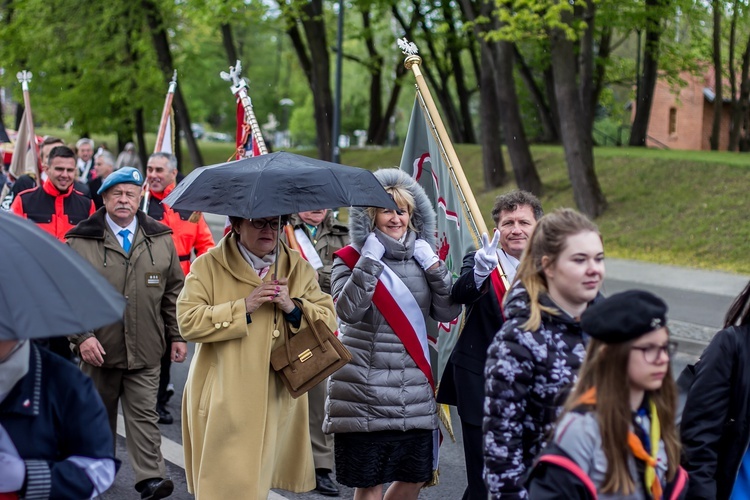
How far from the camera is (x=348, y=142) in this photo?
7169 cm

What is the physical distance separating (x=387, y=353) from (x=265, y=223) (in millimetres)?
857

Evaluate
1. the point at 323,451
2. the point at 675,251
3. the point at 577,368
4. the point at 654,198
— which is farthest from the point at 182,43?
the point at 577,368

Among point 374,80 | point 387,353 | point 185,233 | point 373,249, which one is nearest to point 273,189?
point 373,249

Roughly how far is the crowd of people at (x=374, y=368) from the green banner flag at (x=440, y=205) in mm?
130

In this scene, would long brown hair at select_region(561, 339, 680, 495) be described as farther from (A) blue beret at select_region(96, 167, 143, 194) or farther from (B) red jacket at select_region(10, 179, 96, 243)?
(B) red jacket at select_region(10, 179, 96, 243)

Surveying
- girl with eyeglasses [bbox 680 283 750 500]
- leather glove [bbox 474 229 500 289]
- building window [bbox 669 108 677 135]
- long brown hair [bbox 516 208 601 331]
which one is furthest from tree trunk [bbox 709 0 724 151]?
long brown hair [bbox 516 208 601 331]

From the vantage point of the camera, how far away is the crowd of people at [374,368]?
2.83 meters

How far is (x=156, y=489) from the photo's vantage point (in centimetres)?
583

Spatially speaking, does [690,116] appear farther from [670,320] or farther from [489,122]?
[670,320]

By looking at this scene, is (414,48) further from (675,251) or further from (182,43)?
(182,43)

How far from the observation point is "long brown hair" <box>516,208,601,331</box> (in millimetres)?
3273

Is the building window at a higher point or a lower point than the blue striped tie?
higher

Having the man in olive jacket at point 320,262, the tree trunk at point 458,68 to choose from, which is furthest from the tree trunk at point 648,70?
the man in olive jacket at point 320,262

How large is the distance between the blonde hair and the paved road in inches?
78.8
